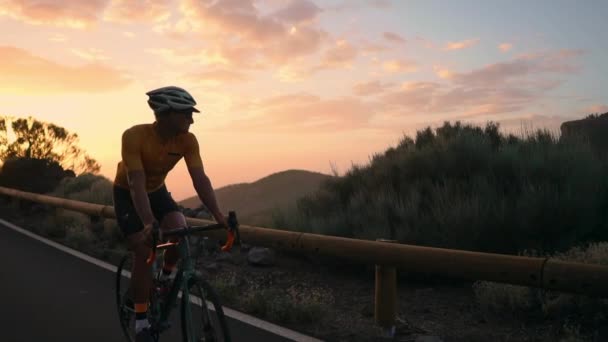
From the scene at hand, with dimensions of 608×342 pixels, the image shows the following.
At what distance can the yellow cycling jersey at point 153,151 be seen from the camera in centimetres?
468

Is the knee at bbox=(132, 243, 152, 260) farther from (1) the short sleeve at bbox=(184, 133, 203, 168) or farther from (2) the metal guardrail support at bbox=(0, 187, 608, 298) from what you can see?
(2) the metal guardrail support at bbox=(0, 187, 608, 298)

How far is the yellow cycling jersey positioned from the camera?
15.4 feet

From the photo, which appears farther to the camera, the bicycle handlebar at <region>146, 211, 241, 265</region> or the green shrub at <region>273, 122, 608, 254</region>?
the green shrub at <region>273, 122, 608, 254</region>

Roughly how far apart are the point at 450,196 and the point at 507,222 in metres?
1.22

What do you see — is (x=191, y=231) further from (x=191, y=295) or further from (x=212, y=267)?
(x=212, y=267)

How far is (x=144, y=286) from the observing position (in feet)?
15.9

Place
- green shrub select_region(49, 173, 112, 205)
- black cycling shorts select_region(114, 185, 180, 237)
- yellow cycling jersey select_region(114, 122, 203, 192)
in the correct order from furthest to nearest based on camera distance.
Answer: green shrub select_region(49, 173, 112, 205) < black cycling shorts select_region(114, 185, 180, 237) < yellow cycling jersey select_region(114, 122, 203, 192)

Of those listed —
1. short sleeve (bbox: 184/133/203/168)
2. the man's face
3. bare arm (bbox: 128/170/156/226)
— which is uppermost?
the man's face

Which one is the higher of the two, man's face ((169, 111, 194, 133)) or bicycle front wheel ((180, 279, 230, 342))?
man's face ((169, 111, 194, 133))

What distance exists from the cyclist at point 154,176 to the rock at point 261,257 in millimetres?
4489

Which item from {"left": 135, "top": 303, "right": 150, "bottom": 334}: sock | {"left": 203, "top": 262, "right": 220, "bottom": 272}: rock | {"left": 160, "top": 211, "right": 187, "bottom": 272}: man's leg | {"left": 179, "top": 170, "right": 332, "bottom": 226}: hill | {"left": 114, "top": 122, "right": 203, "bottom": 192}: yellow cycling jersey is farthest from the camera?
{"left": 179, "top": 170, "right": 332, "bottom": 226}: hill

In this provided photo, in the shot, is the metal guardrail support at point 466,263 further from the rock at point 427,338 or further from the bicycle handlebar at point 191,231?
the bicycle handlebar at point 191,231

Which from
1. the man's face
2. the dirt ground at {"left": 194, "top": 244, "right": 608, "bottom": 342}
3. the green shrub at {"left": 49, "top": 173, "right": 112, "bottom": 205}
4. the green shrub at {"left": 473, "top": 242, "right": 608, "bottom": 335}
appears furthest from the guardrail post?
the green shrub at {"left": 49, "top": 173, "right": 112, "bottom": 205}

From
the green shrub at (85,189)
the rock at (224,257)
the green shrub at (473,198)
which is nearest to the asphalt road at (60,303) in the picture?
the rock at (224,257)
